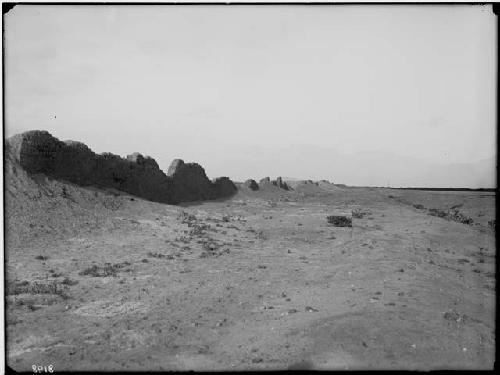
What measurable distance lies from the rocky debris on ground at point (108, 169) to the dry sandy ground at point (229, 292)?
61.7 inches

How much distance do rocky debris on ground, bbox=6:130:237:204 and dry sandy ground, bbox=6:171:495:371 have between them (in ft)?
5.15

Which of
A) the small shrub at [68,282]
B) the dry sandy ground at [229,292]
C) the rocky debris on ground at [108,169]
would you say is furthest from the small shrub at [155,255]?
the rocky debris on ground at [108,169]

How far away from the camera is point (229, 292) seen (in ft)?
38.1

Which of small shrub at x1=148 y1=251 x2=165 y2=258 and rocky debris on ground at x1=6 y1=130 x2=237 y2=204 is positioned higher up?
rocky debris on ground at x1=6 y1=130 x2=237 y2=204

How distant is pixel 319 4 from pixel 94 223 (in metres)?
16.0

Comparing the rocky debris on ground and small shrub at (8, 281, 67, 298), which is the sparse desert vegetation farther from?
the rocky debris on ground

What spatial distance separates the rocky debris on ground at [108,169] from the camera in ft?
70.2

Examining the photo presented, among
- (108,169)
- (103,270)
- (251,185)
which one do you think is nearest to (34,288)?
(103,270)

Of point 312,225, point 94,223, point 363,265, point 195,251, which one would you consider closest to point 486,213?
point 312,225

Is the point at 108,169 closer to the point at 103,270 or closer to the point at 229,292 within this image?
the point at 103,270

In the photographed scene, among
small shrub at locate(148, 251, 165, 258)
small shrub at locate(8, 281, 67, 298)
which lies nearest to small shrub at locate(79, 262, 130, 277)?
small shrub at locate(8, 281, 67, 298)

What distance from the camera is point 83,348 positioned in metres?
7.88

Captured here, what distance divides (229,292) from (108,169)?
17.5 metres

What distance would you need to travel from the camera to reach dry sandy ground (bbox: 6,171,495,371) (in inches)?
301
